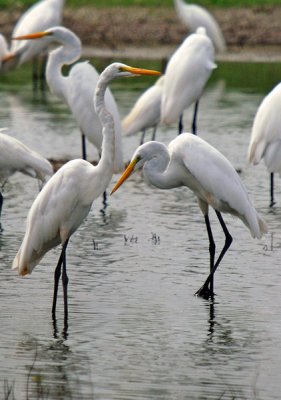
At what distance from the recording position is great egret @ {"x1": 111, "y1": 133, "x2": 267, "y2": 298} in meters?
8.62

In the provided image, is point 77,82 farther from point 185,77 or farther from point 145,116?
point 145,116

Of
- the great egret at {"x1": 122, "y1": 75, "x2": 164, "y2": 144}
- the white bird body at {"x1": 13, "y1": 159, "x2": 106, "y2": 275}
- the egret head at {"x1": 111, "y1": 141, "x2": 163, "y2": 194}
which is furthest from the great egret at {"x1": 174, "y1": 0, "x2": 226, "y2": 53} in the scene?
the white bird body at {"x1": 13, "y1": 159, "x2": 106, "y2": 275}

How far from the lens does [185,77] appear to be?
554 inches

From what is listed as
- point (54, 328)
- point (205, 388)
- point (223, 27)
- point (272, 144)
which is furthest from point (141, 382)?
point (223, 27)

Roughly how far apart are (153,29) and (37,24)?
6494 mm

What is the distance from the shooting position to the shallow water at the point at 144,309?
6.75 m

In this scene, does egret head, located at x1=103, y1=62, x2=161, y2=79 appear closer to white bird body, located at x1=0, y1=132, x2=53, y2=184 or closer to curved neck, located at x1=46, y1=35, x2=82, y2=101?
white bird body, located at x1=0, y1=132, x2=53, y2=184

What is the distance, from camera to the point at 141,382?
22.0 feet

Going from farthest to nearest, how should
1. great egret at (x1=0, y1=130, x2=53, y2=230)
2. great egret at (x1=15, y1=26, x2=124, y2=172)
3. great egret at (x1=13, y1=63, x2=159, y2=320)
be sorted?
1. great egret at (x1=15, y1=26, x2=124, y2=172)
2. great egret at (x1=0, y1=130, x2=53, y2=230)
3. great egret at (x1=13, y1=63, x2=159, y2=320)

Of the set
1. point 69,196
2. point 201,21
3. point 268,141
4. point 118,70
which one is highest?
point 118,70

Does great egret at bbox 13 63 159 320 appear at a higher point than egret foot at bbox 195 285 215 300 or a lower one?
higher

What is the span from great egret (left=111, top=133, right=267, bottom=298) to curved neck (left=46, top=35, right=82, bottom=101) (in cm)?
413

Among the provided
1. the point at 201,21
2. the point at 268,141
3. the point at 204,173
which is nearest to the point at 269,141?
the point at 268,141

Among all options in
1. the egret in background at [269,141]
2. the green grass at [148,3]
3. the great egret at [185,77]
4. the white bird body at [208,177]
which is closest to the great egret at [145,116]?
the great egret at [185,77]
